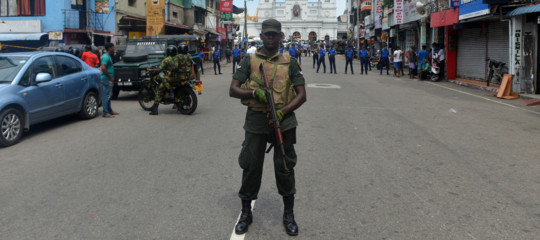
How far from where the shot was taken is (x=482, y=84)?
19.2 metres

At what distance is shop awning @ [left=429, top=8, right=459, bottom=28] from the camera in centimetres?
2067

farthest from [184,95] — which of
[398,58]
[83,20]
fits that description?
[83,20]

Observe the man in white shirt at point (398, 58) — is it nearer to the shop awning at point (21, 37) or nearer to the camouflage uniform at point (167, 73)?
the camouflage uniform at point (167, 73)

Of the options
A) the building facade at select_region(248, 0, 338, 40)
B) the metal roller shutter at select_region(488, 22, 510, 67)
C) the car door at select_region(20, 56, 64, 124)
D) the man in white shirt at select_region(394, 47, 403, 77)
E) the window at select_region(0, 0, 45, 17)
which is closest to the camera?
the car door at select_region(20, 56, 64, 124)

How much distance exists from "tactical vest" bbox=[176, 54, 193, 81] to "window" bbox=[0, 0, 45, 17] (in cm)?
2104

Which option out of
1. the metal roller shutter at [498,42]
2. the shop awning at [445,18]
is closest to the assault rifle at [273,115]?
the metal roller shutter at [498,42]

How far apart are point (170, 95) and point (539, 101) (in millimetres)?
10163

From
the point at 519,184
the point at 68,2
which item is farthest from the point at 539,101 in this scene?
the point at 68,2

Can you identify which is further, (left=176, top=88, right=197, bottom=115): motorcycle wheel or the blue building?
the blue building

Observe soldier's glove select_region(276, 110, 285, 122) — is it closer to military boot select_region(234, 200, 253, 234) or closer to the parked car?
military boot select_region(234, 200, 253, 234)

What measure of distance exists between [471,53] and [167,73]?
49.5ft

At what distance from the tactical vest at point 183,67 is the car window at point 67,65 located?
2100 mm

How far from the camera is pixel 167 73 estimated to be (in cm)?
1115

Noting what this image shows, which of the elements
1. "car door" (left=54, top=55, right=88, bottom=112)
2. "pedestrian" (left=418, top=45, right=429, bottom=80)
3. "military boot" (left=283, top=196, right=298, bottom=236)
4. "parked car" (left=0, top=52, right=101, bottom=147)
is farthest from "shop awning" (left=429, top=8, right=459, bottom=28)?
"military boot" (left=283, top=196, right=298, bottom=236)
